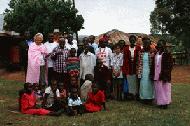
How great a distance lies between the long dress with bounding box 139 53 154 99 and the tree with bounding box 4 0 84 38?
1004 inches

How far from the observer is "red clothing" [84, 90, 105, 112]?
14.4m

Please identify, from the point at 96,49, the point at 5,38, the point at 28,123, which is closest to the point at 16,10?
the point at 5,38

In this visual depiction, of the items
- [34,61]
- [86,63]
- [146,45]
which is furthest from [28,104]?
[146,45]

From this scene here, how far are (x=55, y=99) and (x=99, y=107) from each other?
1309mm

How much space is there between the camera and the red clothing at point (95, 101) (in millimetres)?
14422

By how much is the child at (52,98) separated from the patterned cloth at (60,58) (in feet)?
3.32

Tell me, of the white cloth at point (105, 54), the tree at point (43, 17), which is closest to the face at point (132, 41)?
the white cloth at point (105, 54)

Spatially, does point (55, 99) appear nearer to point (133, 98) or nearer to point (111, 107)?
point (111, 107)

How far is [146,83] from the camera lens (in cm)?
1619

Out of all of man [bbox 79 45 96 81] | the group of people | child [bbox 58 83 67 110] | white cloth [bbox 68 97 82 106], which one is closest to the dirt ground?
the group of people

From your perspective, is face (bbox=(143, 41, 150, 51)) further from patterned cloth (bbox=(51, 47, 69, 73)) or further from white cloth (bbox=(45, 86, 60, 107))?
white cloth (bbox=(45, 86, 60, 107))

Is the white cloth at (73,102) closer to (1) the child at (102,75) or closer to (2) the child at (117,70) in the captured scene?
(1) the child at (102,75)

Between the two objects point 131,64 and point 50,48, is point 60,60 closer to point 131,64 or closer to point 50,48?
point 50,48

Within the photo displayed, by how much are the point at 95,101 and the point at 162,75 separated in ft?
7.29
